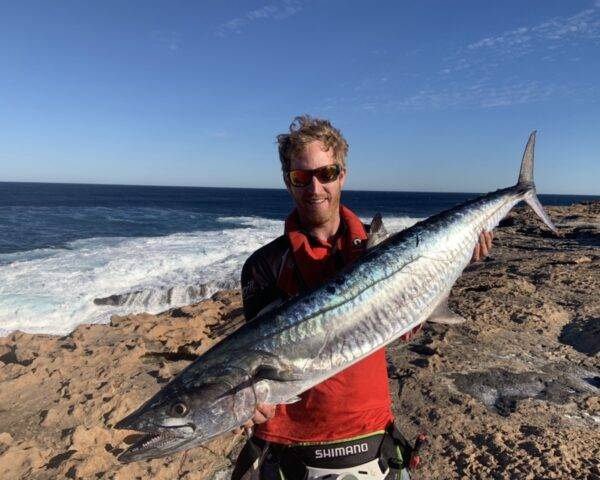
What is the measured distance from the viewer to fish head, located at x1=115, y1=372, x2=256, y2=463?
2367mm

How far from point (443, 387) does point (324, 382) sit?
2.86 meters

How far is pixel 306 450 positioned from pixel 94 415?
3711 millimetres

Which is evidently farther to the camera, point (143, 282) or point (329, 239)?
point (143, 282)

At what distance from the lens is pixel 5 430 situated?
201 inches

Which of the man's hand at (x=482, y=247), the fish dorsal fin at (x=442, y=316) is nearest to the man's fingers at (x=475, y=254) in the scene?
the man's hand at (x=482, y=247)

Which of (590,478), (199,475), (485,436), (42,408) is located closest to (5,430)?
(42,408)

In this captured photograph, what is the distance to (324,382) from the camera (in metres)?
2.68

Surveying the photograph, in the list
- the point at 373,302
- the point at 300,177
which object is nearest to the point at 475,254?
the point at 373,302

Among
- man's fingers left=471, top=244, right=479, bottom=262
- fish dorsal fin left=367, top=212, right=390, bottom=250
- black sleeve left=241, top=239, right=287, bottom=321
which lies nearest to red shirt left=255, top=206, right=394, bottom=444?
black sleeve left=241, top=239, right=287, bottom=321

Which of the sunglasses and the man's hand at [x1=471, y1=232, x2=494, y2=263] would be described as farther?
the man's hand at [x1=471, y1=232, x2=494, y2=263]

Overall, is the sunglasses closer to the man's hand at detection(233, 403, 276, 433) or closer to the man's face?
the man's face

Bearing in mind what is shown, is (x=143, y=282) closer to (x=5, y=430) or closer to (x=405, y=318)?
(x=5, y=430)

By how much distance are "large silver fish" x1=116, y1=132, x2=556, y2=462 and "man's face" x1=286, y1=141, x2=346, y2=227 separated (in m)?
0.42

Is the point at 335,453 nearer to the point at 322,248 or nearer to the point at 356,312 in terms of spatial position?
the point at 356,312
